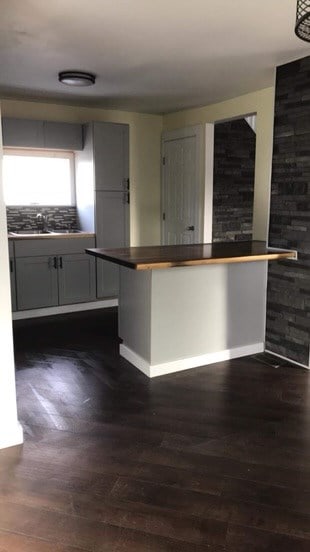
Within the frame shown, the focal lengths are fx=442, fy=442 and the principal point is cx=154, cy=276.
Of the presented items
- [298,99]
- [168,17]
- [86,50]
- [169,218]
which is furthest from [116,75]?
[169,218]

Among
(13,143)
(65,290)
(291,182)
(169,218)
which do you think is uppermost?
(13,143)

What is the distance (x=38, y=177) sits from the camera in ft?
16.7

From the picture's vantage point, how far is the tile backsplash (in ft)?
16.4

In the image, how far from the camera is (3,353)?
2289 millimetres

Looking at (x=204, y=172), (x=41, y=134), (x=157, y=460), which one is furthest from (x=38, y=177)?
(x=157, y=460)

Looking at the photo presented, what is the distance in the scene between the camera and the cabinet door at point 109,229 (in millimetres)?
4938

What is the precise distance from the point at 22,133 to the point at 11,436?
3.29 m

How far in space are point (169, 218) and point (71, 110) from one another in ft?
5.50

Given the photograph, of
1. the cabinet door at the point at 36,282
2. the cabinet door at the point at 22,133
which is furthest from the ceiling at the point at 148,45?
the cabinet door at the point at 36,282

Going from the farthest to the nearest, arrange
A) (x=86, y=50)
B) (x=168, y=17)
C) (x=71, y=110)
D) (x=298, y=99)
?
(x=71, y=110) < (x=298, y=99) < (x=86, y=50) < (x=168, y=17)

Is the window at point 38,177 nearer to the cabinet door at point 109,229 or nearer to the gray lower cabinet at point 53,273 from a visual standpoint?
the cabinet door at point 109,229

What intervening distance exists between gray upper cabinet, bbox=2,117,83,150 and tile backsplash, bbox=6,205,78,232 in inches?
28.4

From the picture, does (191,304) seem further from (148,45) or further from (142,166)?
(142,166)

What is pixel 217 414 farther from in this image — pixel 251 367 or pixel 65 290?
pixel 65 290
